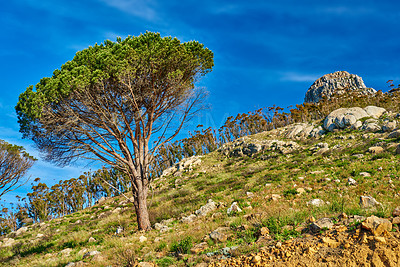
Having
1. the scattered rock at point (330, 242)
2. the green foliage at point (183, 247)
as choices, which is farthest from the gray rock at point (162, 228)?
the scattered rock at point (330, 242)

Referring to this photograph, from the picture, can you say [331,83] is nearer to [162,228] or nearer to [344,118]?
[344,118]

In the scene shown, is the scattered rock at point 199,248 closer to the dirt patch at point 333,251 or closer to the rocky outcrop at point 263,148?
the dirt patch at point 333,251

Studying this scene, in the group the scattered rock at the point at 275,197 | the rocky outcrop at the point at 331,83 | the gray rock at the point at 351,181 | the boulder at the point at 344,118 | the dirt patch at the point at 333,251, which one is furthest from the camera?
the rocky outcrop at the point at 331,83

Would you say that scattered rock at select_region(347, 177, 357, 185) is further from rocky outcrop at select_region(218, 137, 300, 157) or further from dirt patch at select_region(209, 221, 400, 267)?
rocky outcrop at select_region(218, 137, 300, 157)

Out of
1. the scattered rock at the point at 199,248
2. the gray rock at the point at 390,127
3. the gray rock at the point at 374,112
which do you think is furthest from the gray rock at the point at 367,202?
the gray rock at the point at 374,112

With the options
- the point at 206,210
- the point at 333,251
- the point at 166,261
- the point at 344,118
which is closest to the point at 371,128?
the point at 344,118

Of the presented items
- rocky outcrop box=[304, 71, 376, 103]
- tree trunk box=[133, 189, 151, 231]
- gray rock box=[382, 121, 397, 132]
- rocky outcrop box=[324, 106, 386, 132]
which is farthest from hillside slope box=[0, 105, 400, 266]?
rocky outcrop box=[304, 71, 376, 103]

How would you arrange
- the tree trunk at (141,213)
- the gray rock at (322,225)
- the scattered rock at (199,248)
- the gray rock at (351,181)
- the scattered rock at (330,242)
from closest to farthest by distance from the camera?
the scattered rock at (330,242) < the gray rock at (322,225) < the scattered rock at (199,248) < the gray rock at (351,181) < the tree trunk at (141,213)

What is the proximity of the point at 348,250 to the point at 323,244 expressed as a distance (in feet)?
1.39

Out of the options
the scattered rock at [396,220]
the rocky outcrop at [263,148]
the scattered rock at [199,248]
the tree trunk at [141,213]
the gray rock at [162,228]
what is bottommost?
the scattered rock at [199,248]

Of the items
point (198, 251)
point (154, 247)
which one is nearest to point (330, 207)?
point (198, 251)

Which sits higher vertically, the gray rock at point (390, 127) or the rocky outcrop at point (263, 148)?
the rocky outcrop at point (263, 148)

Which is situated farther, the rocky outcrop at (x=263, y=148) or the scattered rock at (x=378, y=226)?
the rocky outcrop at (x=263, y=148)

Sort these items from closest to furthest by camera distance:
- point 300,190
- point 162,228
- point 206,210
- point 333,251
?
point 333,251 → point 162,228 → point 300,190 → point 206,210
